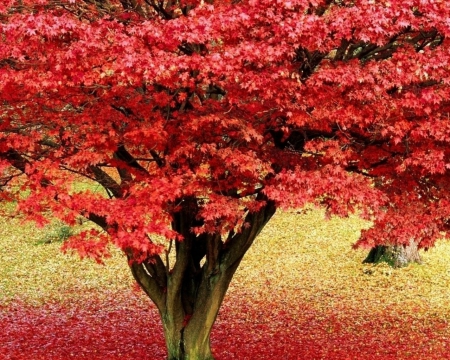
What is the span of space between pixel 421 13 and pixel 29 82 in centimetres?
498

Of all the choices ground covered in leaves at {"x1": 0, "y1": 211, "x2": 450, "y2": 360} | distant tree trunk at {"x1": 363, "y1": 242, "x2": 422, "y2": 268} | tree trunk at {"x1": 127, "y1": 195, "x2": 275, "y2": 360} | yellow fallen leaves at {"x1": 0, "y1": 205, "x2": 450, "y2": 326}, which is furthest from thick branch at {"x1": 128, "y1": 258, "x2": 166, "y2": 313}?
distant tree trunk at {"x1": 363, "y1": 242, "x2": 422, "y2": 268}

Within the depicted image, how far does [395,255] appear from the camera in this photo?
2184cm

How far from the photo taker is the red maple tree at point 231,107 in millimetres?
7645

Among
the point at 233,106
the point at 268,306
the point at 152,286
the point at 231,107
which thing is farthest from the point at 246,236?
the point at 268,306

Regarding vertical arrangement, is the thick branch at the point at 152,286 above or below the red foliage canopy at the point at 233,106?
below

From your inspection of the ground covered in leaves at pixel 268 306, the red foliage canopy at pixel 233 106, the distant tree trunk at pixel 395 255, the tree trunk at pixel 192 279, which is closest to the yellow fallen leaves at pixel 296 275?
the ground covered in leaves at pixel 268 306

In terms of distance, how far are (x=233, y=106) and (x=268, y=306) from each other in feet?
35.9

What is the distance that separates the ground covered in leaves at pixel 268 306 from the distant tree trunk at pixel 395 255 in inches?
13.7

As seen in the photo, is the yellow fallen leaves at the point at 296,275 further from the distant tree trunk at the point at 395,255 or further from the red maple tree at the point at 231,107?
the red maple tree at the point at 231,107

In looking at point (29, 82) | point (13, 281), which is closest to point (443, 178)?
point (29, 82)

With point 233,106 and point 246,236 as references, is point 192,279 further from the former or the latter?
point 233,106

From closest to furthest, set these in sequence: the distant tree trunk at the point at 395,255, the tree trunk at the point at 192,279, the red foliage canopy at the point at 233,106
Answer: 1. the red foliage canopy at the point at 233,106
2. the tree trunk at the point at 192,279
3. the distant tree trunk at the point at 395,255

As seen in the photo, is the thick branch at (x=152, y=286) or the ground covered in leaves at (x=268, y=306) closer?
the thick branch at (x=152, y=286)

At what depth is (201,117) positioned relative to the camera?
8391mm
